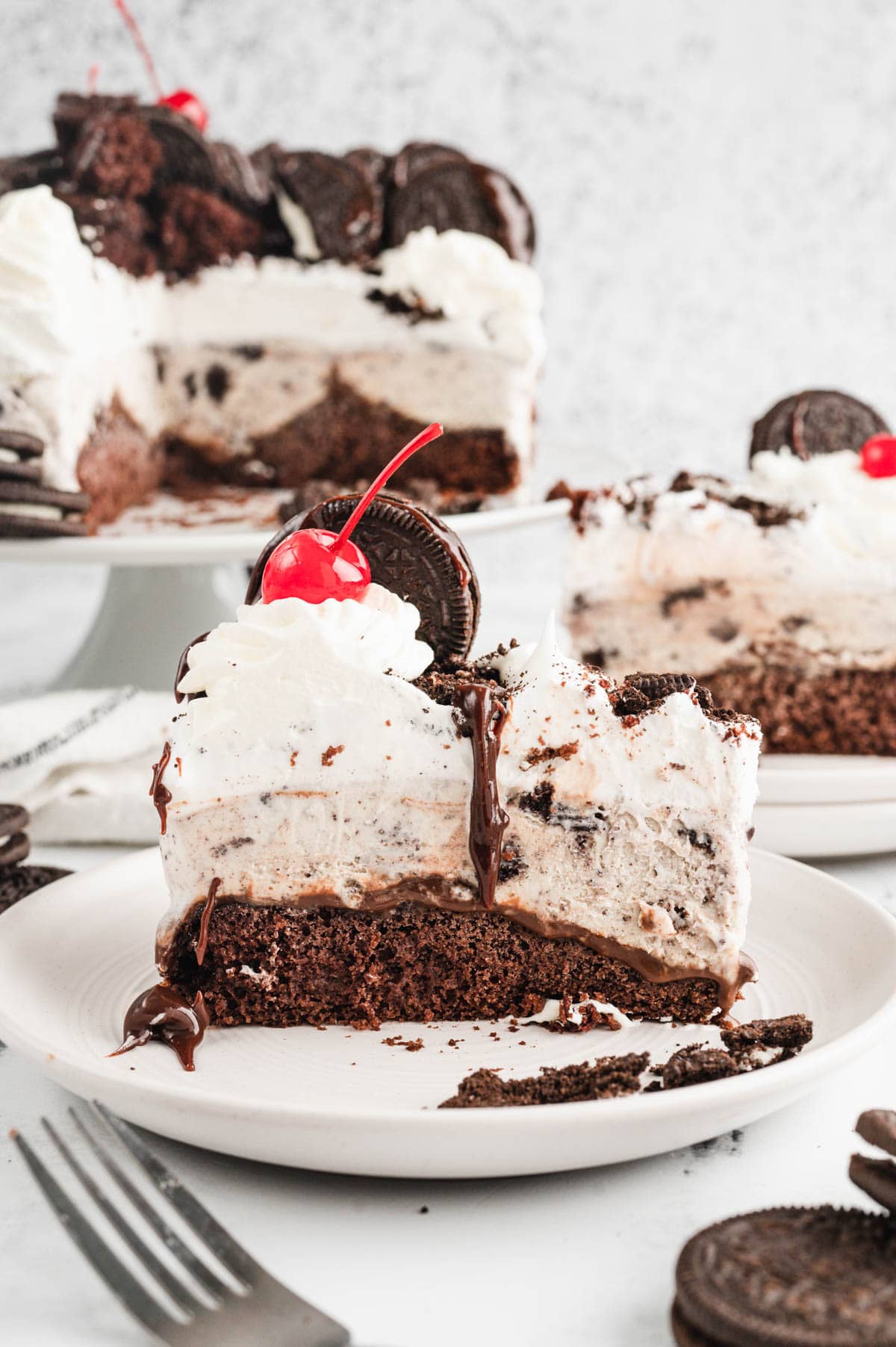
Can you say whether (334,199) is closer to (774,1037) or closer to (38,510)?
(38,510)

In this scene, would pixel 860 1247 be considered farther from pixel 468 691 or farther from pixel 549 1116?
pixel 468 691

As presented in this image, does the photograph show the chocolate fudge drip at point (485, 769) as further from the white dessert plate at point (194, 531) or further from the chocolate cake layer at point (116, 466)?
the chocolate cake layer at point (116, 466)

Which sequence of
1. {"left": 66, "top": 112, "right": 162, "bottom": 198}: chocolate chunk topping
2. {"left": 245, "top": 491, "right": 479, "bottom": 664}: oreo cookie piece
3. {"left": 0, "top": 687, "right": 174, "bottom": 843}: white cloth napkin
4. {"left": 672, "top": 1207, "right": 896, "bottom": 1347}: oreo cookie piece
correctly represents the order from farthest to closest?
{"left": 66, "top": 112, "right": 162, "bottom": 198}: chocolate chunk topping
{"left": 0, "top": 687, "right": 174, "bottom": 843}: white cloth napkin
{"left": 245, "top": 491, "right": 479, "bottom": 664}: oreo cookie piece
{"left": 672, "top": 1207, "right": 896, "bottom": 1347}: oreo cookie piece

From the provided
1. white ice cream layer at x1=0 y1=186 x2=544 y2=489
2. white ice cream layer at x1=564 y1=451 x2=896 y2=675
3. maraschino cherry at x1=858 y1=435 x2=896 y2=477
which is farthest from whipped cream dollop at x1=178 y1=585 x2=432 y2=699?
white ice cream layer at x1=0 y1=186 x2=544 y2=489

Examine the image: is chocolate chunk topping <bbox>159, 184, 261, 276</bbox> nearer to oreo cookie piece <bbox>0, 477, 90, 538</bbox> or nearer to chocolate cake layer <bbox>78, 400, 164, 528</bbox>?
chocolate cake layer <bbox>78, 400, 164, 528</bbox>

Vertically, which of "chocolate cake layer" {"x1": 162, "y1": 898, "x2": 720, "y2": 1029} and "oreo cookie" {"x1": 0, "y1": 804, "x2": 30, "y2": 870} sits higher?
"oreo cookie" {"x1": 0, "y1": 804, "x2": 30, "y2": 870}

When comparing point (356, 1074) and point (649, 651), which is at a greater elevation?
point (649, 651)

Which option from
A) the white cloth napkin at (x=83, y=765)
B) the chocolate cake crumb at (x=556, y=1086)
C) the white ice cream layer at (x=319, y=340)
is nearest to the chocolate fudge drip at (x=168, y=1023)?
the chocolate cake crumb at (x=556, y=1086)

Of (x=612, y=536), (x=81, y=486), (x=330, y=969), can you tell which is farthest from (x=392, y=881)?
(x=81, y=486)
